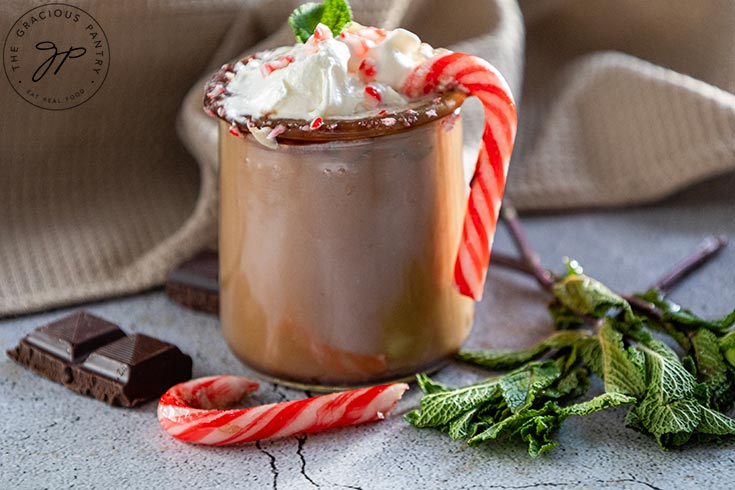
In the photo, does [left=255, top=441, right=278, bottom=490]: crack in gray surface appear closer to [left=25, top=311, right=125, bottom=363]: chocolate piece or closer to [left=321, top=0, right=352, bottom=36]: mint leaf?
[left=25, top=311, right=125, bottom=363]: chocolate piece

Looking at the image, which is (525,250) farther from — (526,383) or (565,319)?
(526,383)

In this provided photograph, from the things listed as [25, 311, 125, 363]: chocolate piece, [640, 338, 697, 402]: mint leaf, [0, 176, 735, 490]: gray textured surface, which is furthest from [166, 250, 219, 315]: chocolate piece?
[640, 338, 697, 402]: mint leaf

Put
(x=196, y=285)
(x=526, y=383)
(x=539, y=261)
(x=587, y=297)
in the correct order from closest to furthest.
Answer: (x=526, y=383) → (x=587, y=297) → (x=196, y=285) → (x=539, y=261)

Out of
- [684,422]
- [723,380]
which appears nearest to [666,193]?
[723,380]

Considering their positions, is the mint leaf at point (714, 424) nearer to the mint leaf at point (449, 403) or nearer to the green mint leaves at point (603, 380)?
the green mint leaves at point (603, 380)

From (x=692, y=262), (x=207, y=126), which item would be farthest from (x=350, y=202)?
(x=692, y=262)

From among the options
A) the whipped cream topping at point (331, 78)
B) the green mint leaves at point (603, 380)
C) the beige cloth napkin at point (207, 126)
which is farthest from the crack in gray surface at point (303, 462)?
the beige cloth napkin at point (207, 126)
